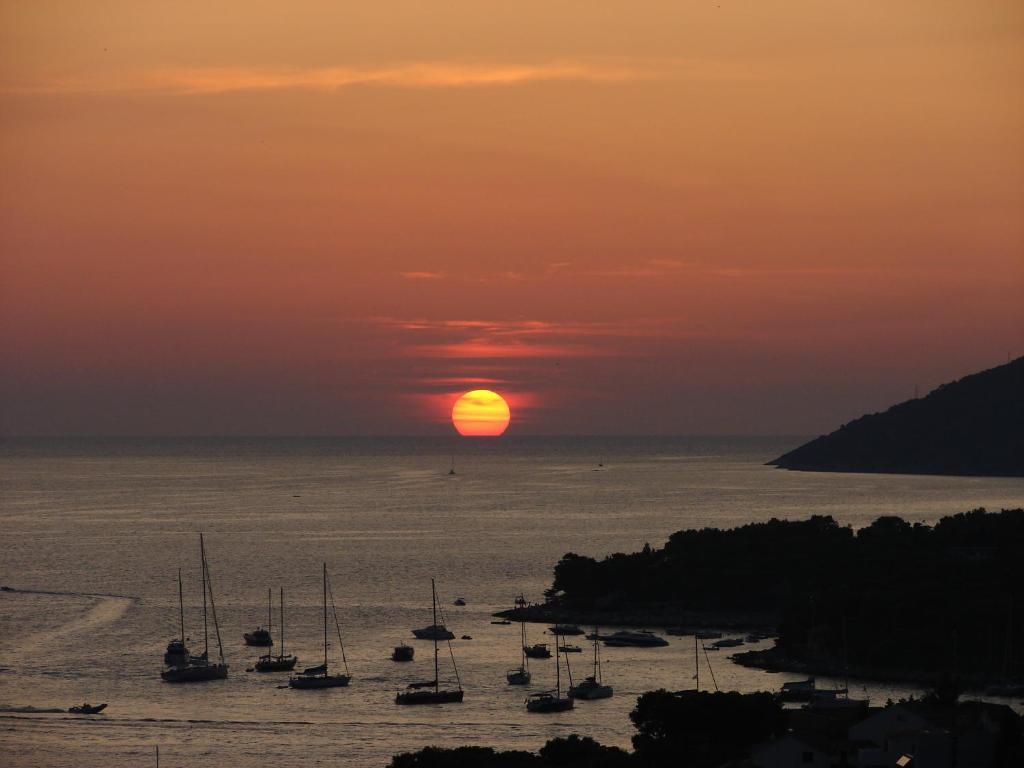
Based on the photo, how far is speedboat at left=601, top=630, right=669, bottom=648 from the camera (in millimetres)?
73625

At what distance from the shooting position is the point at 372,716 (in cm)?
5794

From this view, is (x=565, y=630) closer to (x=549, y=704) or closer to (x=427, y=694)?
(x=427, y=694)

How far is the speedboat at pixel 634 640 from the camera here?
7362 cm

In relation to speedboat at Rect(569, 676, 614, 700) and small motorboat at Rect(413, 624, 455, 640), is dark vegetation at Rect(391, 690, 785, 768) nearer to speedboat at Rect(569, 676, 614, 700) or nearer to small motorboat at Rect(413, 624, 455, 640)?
speedboat at Rect(569, 676, 614, 700)

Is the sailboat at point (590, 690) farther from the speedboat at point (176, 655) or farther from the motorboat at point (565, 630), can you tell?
the speedboat at point (176, 655)

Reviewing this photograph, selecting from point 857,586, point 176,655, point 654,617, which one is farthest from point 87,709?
point 857,586

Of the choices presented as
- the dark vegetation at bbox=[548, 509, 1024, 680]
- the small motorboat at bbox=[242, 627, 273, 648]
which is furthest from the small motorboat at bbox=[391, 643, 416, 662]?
the dark vegetation at bbox=[548, 509, 1024, 680]

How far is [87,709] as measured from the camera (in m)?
58.5

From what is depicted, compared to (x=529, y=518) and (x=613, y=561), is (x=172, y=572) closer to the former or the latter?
(x=613, y=561)

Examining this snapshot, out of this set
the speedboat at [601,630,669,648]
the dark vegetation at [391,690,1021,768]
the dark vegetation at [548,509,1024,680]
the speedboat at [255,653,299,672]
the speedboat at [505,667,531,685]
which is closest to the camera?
the dark vegetation at [391,690,1021,768]

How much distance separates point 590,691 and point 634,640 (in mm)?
13840

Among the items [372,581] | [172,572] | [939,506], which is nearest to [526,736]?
[372,581]

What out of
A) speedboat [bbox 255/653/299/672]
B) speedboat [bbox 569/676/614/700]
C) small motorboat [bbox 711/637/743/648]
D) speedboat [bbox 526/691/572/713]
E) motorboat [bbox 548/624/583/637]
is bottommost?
speedboat [bbox 526/691/572/713]

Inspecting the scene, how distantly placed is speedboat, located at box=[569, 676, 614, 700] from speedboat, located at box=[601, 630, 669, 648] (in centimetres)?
1235
